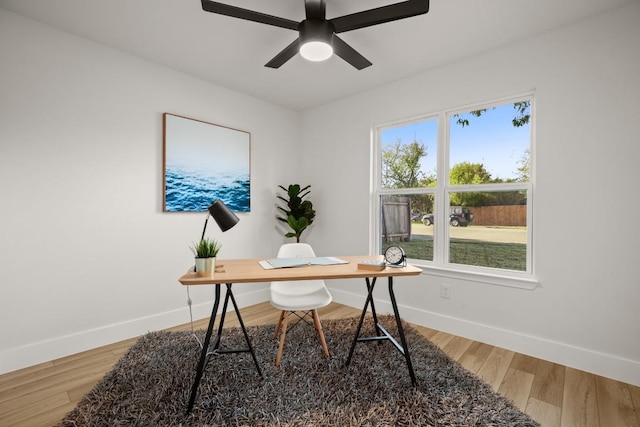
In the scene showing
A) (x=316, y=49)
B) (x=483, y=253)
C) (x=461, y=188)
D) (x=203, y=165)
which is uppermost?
(x=316, y=49)

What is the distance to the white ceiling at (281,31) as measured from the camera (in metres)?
2.10

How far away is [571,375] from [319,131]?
356cm

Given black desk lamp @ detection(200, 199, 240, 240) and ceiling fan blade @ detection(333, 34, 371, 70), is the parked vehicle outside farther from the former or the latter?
black desk lamp @ detection(200, 199, 240, 240)


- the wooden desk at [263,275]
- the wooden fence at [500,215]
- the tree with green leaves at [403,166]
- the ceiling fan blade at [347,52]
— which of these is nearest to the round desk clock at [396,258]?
the wooden desk at [263,275]

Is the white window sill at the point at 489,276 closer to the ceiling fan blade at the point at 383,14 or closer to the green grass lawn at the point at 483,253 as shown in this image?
the green grass lawn at the point at 483,253

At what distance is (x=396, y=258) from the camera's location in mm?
2154

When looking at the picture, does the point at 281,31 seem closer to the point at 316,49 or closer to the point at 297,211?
the point at 316,49

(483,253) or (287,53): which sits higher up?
(287,53)

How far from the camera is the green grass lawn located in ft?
8.74

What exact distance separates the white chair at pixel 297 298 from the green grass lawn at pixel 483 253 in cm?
126

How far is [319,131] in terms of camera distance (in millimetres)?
4121

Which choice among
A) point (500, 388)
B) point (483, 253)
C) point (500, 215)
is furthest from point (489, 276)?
point (500, 388)

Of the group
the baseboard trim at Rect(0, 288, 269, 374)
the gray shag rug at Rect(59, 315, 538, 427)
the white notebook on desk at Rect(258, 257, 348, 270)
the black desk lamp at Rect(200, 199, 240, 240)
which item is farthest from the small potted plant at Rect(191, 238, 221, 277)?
the baseboard trim at Rect(0, 288, 269, 374)

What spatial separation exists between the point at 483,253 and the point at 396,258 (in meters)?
1.25
